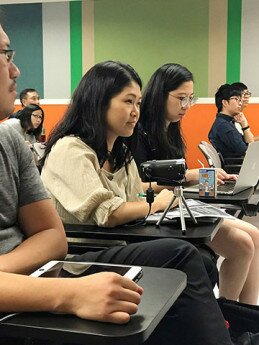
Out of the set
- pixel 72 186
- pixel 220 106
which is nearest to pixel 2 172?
pixel 72 186

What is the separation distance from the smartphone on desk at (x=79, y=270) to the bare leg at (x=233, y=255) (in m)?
1.09

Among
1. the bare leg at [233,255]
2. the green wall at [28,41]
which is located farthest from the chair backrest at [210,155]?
the green wall at [28,41]

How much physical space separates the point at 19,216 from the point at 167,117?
1.49 m

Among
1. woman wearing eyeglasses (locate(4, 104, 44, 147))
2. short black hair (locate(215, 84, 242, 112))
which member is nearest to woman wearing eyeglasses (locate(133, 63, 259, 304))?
short black hair (locate(215, 84, 242, 112))

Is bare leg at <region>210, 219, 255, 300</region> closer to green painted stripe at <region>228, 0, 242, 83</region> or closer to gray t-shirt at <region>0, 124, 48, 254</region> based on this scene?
gray t-shirt at <region>0, 124, 48, 254</region>

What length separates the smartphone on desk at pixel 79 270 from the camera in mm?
1029

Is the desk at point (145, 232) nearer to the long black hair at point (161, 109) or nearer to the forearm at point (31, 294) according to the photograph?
the forearm at point (31, 294)

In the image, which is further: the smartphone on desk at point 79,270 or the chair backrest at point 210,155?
the chair backrest at point 210,155

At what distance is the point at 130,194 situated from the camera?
1976 millimetres

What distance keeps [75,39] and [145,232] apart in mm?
5281

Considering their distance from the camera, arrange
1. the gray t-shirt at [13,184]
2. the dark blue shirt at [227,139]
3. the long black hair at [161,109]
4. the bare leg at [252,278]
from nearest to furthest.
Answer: the gray t-shirt at [13,184]
the bare leg at [252,278]
the long black hair at [161,109]
the dark blue shirt at [227,139]

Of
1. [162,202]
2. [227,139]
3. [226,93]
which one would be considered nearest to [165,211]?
[162,202]

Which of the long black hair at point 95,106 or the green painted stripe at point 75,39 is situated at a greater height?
the green painted stripe at point 75,39

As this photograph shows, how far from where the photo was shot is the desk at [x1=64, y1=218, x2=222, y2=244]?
59.0 inches
